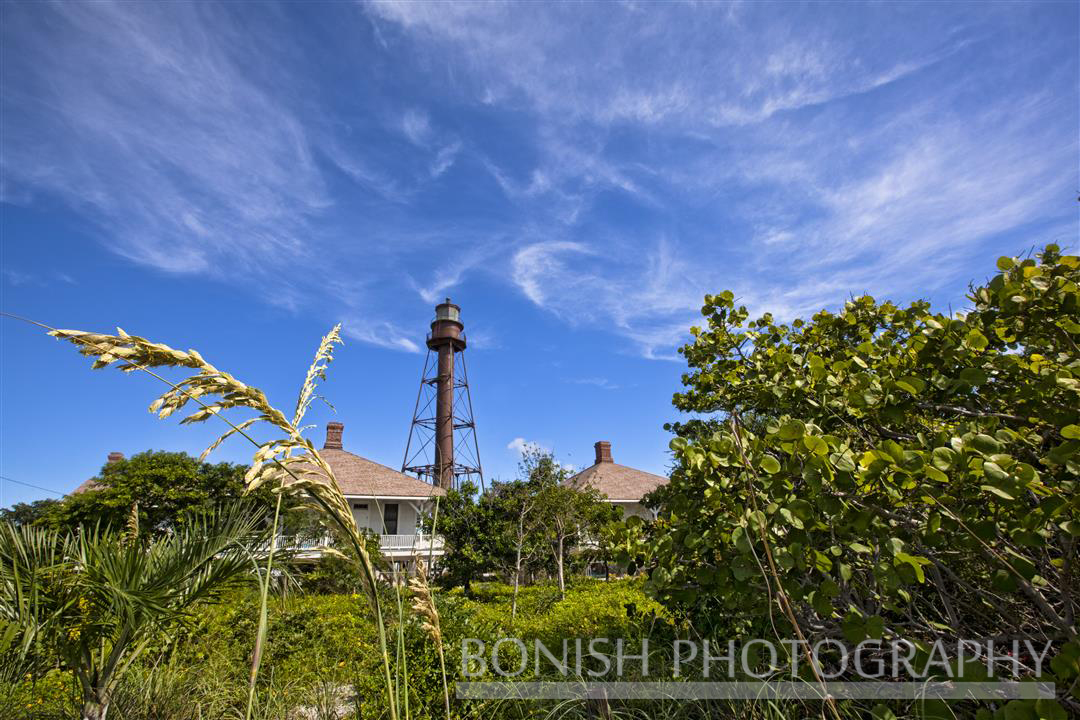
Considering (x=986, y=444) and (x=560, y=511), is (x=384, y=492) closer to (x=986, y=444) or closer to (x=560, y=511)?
(x=560, y=511)

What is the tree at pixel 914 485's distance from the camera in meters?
2.13

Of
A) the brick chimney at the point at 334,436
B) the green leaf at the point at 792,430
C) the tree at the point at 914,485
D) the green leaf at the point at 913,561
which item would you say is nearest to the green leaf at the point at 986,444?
the tree at the point at 914,485

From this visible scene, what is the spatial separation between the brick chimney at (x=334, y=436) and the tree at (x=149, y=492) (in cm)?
939

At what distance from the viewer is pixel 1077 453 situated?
2.00m

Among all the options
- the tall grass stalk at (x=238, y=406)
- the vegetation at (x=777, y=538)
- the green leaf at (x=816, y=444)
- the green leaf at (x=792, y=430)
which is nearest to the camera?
the tall grass stalk at (x=238, y=406)

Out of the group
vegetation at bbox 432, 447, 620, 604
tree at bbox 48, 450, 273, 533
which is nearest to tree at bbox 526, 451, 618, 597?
vegetation at bbox 432, 447, 620, 604

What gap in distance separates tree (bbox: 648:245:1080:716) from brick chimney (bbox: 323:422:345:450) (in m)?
27.1

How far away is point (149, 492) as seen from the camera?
16359 mm

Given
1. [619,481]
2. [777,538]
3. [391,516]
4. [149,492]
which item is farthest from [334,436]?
[777,538]

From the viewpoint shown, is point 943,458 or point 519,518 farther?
point 519,518

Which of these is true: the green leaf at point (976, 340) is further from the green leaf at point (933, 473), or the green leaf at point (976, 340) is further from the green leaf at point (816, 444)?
the green leaf at point (816, 444)

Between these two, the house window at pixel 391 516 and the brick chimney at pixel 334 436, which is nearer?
the house window at pixel 391 516

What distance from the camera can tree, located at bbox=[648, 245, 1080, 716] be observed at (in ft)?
6.98

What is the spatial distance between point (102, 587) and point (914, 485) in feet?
15.6
